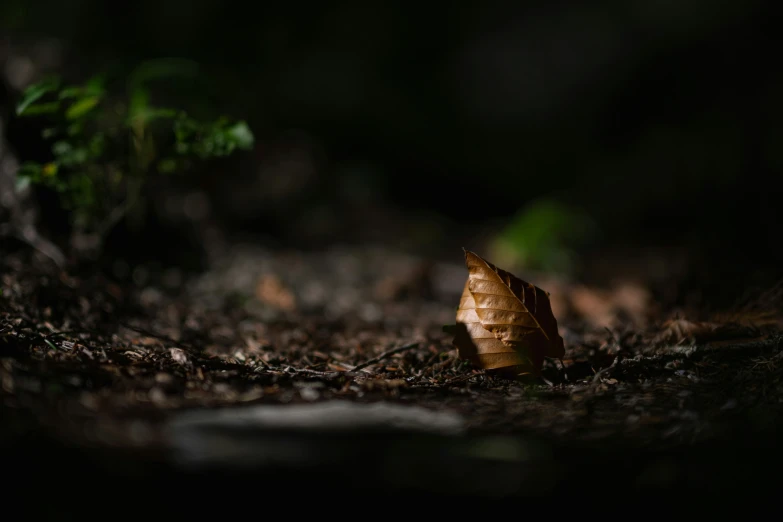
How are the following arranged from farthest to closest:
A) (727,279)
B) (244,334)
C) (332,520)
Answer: (727,279)
(244,334)
(332,520)

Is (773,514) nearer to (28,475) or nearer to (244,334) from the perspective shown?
(28,475)

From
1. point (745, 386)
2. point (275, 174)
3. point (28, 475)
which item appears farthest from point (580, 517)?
point (275, 174)

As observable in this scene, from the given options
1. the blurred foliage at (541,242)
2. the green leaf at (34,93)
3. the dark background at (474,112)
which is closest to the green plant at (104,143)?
the green leaf at (34,93)

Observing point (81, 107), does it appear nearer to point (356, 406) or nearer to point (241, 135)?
point (241, 135)

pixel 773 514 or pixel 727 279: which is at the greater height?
pixel 727 279

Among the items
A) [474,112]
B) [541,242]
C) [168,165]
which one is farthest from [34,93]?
[474,112]

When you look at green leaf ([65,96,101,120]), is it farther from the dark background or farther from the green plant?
the dark background
